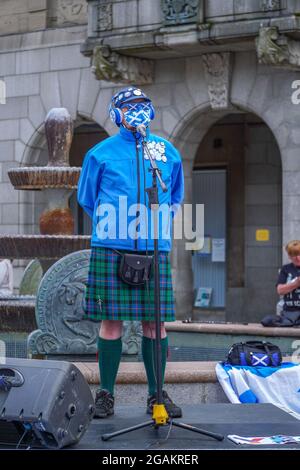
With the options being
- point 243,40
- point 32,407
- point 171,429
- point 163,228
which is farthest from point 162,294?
point 243,40

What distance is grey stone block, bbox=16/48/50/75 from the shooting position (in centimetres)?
1753

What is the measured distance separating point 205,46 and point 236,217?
4.50 m

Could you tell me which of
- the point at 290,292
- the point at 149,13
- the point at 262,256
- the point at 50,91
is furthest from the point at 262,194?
the point at 290,292

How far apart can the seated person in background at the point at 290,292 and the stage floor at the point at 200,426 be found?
4.32 metres

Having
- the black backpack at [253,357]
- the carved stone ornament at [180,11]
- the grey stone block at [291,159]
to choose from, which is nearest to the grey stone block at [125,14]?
the carved stone ornament at [180,11]

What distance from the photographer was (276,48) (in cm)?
1388

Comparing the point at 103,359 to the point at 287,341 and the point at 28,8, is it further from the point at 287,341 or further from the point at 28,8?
the point at 28,8

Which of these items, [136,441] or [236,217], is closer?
[136,441]

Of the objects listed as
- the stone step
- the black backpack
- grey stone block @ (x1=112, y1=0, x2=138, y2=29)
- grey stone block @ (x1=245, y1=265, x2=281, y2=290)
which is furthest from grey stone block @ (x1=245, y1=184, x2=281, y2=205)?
the stone step

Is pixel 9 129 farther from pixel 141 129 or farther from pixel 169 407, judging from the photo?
pixel 169 407

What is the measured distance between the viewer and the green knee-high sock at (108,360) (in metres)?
5.82

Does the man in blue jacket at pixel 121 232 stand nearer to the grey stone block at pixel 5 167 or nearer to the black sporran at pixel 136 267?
the black sporran at pixel 136 267

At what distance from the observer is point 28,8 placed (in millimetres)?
17859

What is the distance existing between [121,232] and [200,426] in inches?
44.1
